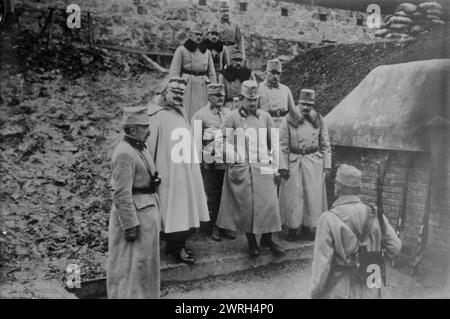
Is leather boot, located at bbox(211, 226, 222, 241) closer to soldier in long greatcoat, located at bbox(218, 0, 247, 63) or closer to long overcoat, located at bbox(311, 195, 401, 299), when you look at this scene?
long overcoat, located at bbox(311, 195, 401, 299)

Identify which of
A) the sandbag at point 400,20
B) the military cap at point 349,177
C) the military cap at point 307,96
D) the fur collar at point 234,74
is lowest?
the military cap at point 349,177

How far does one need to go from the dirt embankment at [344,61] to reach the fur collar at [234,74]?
44.4 inches

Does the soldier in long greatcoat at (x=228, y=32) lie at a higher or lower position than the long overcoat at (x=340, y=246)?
higher

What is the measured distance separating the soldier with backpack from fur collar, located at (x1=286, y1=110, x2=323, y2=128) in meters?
1.52

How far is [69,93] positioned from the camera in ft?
20.4

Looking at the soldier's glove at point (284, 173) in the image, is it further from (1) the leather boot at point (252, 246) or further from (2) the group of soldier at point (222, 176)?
(1) the leather boot at point (252, 246)

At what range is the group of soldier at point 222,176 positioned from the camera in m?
3.79

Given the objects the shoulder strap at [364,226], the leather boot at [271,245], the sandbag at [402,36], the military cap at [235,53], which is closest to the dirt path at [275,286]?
the leather boot at [271,245]

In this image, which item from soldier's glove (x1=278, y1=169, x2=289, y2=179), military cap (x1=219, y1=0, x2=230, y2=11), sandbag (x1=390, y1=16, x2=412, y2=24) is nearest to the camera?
soldier's glove (x1=278, y1=169, x2=289, y2=179)

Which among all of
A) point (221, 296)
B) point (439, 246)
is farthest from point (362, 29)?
point (221, 296)

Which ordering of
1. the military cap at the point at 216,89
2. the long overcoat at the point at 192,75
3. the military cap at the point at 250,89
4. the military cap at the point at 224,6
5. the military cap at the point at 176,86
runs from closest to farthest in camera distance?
1. the military cap at the point at 176,86
2. the military cap at the point at 250,89
3. the military cap at the point at 216,89
4. the long overcoat at the point at 192,75
5. the military cap at the point at 224,6

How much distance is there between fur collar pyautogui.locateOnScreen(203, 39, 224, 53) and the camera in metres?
5.80

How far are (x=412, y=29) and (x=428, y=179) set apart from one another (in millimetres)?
2526

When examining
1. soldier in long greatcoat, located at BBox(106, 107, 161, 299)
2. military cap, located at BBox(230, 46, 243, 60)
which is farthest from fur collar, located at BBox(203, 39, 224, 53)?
soldier in long greatcoat, located at BBox(106, 107, 161, 299)
